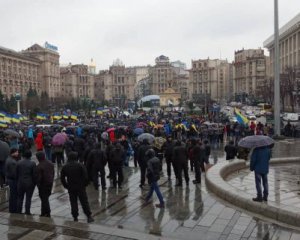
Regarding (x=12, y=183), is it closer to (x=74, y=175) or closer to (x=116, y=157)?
(x=74, y=175)

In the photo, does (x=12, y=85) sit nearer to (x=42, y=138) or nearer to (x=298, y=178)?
(x=42, y=138)

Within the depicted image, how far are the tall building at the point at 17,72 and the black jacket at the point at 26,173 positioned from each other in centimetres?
9565

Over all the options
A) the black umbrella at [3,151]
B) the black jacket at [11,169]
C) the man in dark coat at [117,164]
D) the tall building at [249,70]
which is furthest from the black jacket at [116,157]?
the tall building at [249,70]

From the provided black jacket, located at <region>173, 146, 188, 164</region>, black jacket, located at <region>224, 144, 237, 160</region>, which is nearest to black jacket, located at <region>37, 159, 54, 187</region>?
black jacket, located at <region>173, 146, 188, 164</region>

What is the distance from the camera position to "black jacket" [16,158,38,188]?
8.65 m

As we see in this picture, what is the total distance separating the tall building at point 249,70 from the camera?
130 m

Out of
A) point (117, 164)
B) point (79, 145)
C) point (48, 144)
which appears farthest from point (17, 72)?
point (117, 164)

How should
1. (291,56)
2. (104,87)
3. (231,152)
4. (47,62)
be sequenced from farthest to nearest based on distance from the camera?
(104,87), (47,62), (291,56), (231,152)

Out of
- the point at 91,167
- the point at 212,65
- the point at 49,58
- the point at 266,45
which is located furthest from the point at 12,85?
the point at 91,167

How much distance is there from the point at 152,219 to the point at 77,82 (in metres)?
159

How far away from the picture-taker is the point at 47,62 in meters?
123

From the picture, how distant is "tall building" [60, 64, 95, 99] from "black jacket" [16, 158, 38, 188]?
483ft

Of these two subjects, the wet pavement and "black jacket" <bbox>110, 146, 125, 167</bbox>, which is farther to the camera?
"black jacket" <bbox>110, 146, 125, 167</bbox>

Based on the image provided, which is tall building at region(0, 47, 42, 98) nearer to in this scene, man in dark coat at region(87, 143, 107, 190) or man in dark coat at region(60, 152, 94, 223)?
man in dark coat at region(87, 143, 107, 190)
